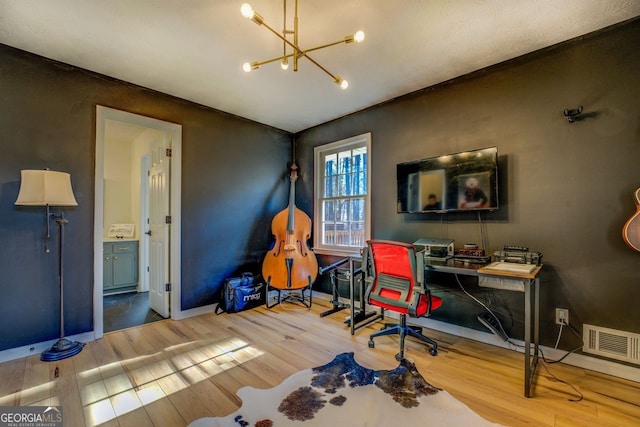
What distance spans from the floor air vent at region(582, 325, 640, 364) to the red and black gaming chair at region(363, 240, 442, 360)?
3.46ft

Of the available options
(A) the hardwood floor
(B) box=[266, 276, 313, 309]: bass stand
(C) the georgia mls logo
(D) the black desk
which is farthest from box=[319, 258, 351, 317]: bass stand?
(C) the georgia mls logo

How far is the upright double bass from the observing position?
3.44 metres

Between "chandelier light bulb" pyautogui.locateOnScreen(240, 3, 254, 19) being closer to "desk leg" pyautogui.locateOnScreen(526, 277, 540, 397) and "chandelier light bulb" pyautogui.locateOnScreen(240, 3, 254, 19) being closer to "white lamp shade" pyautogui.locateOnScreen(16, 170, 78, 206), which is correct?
"white lamp shade" pyautogui.locateOnScreen(16, 170, 78, 206)

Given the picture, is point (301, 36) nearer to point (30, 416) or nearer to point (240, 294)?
point (240, 294)

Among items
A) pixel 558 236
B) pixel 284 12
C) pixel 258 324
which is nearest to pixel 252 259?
pixel 258 324

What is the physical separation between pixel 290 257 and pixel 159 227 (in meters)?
1.64

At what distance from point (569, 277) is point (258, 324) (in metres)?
2.84

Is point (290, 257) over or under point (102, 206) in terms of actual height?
under

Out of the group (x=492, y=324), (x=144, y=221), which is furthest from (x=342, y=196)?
(x=144, y=221)

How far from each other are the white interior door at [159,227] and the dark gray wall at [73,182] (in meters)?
0.22

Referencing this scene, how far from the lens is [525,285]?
175 centimetres

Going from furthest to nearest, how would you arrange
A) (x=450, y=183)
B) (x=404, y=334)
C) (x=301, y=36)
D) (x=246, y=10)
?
(x=450, y=183), (x=404, y=334), (x=301, y=36), (x=246, y=10)

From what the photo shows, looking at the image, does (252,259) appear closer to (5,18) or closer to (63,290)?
(63,290)

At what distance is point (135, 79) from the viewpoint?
2754 mm
